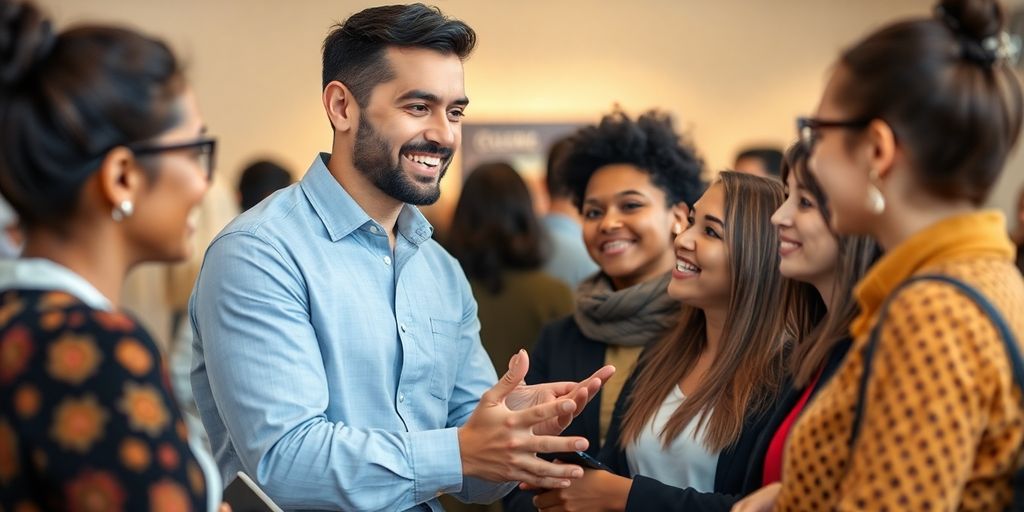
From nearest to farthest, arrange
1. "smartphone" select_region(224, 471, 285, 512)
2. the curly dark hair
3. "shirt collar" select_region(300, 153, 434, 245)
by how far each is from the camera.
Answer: "smartphone" select_region(224, 471, 285, 512), "shirt collar" select_region(300, 153, 434, 245), the curly dark hair

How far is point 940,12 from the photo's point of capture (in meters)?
1.38

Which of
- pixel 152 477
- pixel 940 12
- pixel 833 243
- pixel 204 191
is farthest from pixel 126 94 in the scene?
pixel 833 243

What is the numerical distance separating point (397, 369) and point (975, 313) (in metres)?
1.13

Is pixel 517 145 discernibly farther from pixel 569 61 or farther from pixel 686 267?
pixel 686 267

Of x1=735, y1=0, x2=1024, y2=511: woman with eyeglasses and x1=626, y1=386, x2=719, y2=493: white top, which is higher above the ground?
x1=735, y1=0, x2=1024, y2=511: woman with eyeglasses

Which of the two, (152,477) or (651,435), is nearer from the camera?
(152,477)

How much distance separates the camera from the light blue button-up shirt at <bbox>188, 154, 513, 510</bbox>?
1835mm

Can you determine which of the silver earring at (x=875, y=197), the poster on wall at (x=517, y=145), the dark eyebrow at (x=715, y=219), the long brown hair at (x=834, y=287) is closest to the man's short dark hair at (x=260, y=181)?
the dark eyebrow at (x=715, y=219)

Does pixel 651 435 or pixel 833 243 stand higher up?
pixel 833 243

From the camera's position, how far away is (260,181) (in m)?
4.58

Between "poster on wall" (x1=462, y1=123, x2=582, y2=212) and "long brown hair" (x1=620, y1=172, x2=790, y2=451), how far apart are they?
4.85 meters

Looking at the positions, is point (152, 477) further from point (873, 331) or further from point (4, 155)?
point (873, 331)

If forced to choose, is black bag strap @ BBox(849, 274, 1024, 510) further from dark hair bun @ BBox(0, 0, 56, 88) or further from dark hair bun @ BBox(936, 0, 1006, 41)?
dark hair bun @ BBox(0, 0, 56, 88)

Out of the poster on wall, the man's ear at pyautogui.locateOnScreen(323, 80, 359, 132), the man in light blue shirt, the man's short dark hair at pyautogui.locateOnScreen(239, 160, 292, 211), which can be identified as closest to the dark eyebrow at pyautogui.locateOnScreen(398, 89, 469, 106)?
the man in light blue shirt
